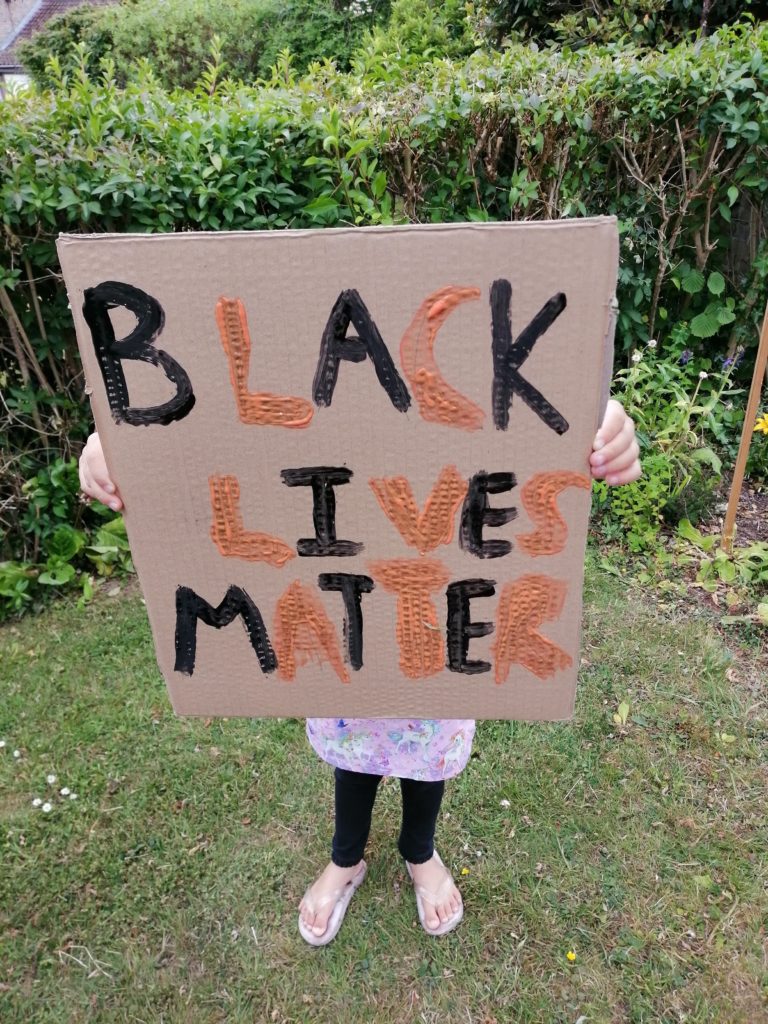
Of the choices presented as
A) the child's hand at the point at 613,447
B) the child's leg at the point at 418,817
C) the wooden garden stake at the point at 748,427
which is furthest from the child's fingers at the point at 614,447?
the wooden garden stake at the point at 748,427

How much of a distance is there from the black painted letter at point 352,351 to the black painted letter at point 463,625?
1.04ft

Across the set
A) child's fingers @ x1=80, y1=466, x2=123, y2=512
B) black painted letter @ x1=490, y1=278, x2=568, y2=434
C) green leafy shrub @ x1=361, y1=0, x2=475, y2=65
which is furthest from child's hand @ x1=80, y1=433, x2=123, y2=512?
green leafy shrub @ x1=361, y1=0, x2=475, y2=65

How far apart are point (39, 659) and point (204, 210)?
183cm

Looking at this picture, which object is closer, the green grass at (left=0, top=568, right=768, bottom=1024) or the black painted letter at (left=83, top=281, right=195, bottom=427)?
the black painted letter at (left=83, top=281, right=195, bottom=427)

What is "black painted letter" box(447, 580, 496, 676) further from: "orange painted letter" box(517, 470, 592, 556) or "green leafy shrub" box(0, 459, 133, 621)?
"green leafy shrub" box(0, 459, 133, 621)

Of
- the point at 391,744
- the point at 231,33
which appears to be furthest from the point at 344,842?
the point at 231,33

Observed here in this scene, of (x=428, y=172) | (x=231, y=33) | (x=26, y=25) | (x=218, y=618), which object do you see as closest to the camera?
(x=218, y=618)

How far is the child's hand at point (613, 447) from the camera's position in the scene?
1033 millimetres

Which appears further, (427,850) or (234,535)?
(427,850)

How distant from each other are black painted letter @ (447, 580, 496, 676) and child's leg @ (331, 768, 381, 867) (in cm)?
47

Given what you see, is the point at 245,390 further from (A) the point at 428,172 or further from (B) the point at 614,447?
(A) the point at 428,172

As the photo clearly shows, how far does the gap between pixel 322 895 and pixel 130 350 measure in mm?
1418

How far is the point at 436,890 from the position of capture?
1.75 metres

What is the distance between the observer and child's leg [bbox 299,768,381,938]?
1558 millimetres
